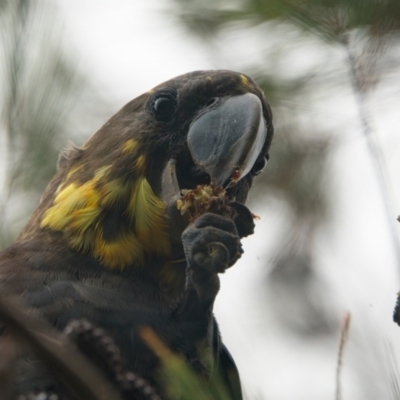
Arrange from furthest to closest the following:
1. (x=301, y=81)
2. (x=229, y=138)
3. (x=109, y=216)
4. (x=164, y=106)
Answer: (x=301, y=81)
(x=164, y=106)
(x=109, y=216)
(x=229, y=138)

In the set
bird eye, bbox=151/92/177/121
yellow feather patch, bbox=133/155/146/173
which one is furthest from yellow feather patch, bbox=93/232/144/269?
bird eye, bbox=151/92/177/121

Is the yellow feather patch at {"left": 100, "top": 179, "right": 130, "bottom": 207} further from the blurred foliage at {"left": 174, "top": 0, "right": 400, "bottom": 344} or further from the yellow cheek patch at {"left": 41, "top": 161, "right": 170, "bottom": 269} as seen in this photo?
the blurred foliage at {"left": 174, "top": 0, "right": 400, "bottom": 344}

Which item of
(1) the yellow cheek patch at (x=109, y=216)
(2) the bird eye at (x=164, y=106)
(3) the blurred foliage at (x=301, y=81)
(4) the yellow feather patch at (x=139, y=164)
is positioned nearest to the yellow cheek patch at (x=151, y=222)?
(1) the yellow cheek patch at (x=109, y=216)

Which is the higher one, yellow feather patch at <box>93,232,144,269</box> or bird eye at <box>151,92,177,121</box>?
bird eye at <box>151,92,177,121</box>

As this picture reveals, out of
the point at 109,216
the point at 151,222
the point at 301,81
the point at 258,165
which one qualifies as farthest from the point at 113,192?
the point at 301,81

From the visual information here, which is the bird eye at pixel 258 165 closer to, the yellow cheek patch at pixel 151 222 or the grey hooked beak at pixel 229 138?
the grey hooked beak at pixel 229 138

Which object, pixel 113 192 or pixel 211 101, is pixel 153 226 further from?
pixel 211 101
